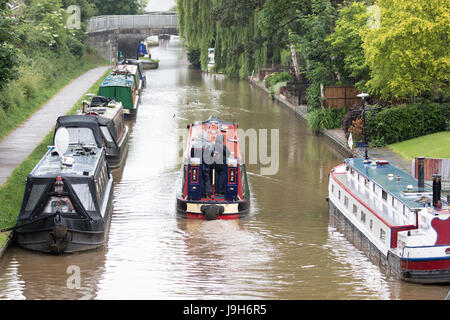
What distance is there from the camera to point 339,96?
4025cm

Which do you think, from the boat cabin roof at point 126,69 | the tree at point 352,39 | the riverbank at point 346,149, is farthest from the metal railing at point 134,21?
the tree at point 352,39

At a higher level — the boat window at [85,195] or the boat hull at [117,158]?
the boat window at [85,195]

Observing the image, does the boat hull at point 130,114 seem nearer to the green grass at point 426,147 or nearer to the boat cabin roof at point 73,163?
the green grass at point 426,147

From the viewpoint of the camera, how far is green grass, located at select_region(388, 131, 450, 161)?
29125 millimetres

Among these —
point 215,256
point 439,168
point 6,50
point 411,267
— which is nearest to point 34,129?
point 6,50

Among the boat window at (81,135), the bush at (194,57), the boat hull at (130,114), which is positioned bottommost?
the boat hull at (130,114)

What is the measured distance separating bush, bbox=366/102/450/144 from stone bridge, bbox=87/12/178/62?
48.0m

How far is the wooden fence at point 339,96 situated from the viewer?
40031 millimetres

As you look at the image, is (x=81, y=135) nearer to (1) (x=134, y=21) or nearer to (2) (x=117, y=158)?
(2) (x=117, y=158)

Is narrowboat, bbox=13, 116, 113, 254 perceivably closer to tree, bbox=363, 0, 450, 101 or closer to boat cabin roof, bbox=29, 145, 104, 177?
boat cabin roof, bbox=29, 145, 104, 177

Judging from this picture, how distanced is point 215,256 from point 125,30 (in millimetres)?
61734

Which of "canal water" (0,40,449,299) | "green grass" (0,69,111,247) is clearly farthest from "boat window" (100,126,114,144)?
"green grass" (0,69,111,247)

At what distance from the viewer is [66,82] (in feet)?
183

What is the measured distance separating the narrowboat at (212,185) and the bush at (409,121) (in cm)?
1019
